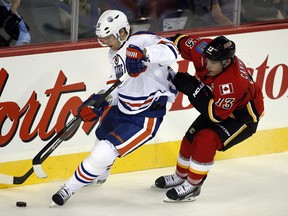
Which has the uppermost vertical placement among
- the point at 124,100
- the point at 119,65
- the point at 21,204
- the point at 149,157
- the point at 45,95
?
the point at 119,65

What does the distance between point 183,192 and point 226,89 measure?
68 cm

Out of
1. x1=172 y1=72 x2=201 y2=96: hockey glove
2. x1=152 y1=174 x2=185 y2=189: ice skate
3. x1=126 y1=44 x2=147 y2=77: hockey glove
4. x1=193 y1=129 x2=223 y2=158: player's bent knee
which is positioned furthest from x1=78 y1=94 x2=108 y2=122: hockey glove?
x1=152 y1=174 x2=185 y2=189: ice skate

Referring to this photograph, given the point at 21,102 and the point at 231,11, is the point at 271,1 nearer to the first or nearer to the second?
the point at 231,11

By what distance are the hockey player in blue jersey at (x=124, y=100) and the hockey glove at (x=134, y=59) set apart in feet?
0.20

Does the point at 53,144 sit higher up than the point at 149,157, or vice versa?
the point at 53,144

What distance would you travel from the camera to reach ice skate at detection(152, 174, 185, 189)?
19.5ft

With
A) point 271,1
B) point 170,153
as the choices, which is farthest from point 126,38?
point 271,1

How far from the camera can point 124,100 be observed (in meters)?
5.54

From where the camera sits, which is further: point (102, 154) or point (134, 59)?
point (102, 154)

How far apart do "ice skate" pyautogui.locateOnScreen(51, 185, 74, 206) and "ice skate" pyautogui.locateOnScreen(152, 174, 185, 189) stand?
0.61m

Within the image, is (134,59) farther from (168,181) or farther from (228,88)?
(168,181)

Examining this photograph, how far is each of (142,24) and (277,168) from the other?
120 cm

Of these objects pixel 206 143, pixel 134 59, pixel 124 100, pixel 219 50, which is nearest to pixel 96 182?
pixel 124 100

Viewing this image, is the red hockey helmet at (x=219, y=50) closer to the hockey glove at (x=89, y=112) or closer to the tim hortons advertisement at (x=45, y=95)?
the hockey glove at (x=89, y=112)
